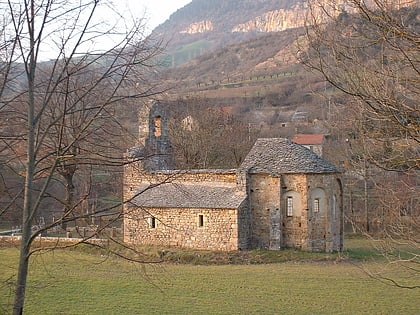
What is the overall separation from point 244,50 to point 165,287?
98511 mm

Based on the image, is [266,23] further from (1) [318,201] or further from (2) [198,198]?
(2) [198,198]

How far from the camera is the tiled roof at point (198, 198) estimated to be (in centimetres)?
2205

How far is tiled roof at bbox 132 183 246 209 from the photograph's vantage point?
22.0 metres

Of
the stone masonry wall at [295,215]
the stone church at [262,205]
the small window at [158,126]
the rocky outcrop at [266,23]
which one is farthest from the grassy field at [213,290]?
the rocky outcrop at [266,23]

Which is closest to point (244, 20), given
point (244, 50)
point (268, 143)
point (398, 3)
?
point (244, 50)

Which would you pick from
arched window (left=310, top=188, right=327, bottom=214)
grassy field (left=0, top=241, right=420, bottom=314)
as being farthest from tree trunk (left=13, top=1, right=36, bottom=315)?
arched window (left=310, top=188, right=327, bottom=214)

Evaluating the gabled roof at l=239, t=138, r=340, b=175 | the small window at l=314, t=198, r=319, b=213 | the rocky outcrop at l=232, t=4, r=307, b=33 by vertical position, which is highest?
the rocky outcrop at l=232, t=4, r=307, b=33

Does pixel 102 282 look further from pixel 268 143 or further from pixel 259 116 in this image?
pixel 259 116

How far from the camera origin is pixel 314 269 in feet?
64.2

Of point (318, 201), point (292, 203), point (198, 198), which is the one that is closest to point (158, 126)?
point (198, 198)

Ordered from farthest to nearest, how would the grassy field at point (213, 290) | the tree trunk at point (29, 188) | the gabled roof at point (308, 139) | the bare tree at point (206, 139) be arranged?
the gabled roof at point (308, 139) < the bare tree at point (206, 139) < the grassy field at point (213, 290) < the tree trunk at point (29, 188)

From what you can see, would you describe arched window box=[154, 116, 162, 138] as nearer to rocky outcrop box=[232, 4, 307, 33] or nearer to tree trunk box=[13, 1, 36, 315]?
tree trunk box=[13, 1, 36, 315]

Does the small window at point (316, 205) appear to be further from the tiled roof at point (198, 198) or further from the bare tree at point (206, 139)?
the bare tree at point (206, 139)

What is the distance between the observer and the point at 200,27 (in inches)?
7362
